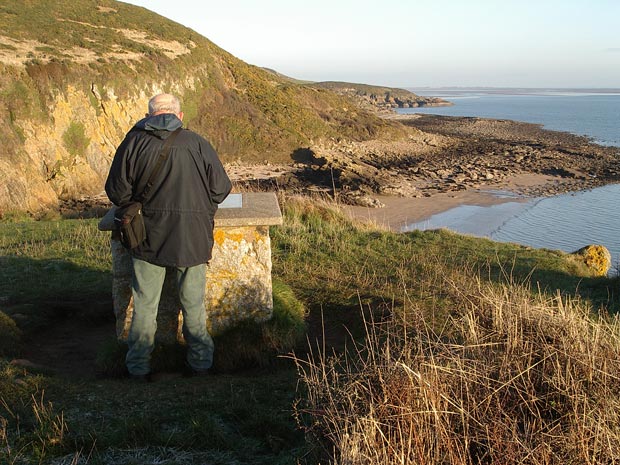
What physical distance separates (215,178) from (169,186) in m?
0.42

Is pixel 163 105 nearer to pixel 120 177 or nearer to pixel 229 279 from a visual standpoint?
pixel 120 177

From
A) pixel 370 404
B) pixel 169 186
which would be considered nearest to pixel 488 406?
pixel 370 404

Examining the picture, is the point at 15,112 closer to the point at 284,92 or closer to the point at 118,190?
the point at 118,190

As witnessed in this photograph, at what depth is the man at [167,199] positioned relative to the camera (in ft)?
15.5

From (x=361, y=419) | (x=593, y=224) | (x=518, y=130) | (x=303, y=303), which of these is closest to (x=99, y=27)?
(x=593, y=224)

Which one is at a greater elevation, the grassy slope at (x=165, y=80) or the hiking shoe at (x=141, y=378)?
the grassy slope at (x=165, y=80)

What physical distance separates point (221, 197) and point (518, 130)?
63399 millimetres

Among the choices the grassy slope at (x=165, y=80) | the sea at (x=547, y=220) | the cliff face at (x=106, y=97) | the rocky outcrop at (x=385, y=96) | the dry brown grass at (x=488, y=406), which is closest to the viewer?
the dry brown grass at (x=488, y=406)

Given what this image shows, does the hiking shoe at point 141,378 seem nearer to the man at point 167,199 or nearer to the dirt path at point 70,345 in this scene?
the man at point 167,199

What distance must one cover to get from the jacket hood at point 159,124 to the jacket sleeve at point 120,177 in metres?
0.19

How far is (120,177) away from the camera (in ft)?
15.5

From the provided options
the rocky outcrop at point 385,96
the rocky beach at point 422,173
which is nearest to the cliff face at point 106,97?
the rocky beach at point 422,173

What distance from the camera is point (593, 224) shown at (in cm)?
2269

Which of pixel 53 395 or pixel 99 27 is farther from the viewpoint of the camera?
pixel 99 27
